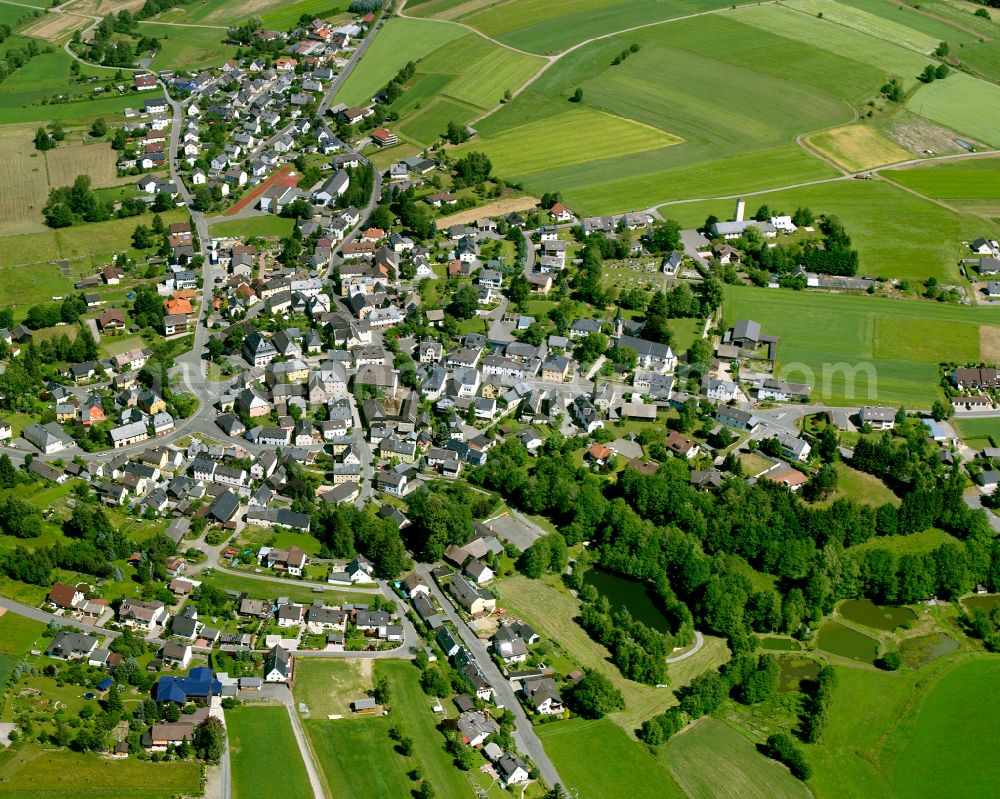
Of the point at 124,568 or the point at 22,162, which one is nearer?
the point at 124,568

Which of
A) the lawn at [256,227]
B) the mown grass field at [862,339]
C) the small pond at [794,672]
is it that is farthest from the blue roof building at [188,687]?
the lawn at [256,227]

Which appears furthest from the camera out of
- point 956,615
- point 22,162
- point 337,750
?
point 22,162

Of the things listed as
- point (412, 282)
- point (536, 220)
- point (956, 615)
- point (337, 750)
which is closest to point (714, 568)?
point (956, 615)

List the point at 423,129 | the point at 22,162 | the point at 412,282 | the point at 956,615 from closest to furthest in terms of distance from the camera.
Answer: the point at 956,615 < the point at 412,282 < the point at 22,162 < the point at 423,129

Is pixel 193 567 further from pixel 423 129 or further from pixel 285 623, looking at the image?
pixel 423 129

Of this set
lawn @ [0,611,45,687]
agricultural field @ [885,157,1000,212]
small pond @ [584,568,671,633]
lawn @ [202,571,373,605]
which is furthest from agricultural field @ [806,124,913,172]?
lawn @ [0,611,45,687]

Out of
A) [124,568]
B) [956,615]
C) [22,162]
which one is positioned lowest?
[956,615]

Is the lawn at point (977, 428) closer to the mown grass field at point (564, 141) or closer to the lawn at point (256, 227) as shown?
the mown grass field at point (564, 141)
